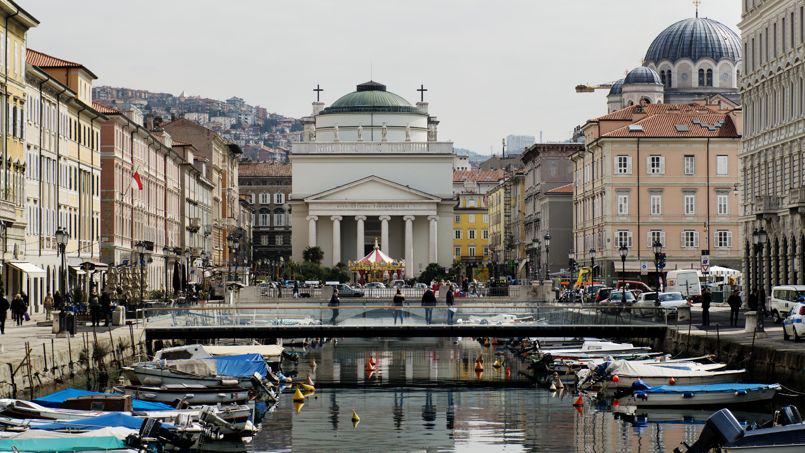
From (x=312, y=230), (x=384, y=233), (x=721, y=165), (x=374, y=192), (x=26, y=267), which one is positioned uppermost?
(x=374, y=192)

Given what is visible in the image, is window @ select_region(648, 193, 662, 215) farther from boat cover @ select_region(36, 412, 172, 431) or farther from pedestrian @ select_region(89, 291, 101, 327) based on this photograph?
boat cover @ select_region(36, 412, 172, 431)

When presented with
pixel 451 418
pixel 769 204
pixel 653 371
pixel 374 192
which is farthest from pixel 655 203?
pixel 451 418

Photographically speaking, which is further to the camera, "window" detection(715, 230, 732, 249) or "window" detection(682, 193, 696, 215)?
"window" detection(682, 193, 696, 215)

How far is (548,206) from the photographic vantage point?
142m

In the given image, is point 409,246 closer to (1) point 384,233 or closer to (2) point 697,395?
(1) point 384,233

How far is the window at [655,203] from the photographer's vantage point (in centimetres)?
11119

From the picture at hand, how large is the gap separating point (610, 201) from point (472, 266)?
7056 centimetres

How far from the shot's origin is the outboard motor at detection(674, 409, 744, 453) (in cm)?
2848

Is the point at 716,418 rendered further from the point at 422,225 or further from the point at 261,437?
the point at 422,225

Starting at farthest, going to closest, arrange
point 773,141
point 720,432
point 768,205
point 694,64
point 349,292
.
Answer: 1. point 694,64
2. point 349,292
3. point 773,141
4. point 768,205
5. point 720,432

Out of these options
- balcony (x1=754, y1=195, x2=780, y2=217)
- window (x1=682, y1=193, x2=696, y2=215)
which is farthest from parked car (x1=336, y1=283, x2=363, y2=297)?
balcony (x1=754, y1=195, x2=780, y2=217)

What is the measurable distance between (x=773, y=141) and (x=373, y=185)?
92.5 m

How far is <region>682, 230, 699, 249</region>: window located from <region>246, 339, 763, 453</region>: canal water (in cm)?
5113

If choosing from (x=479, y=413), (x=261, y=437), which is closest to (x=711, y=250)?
(x=479, y=413)
